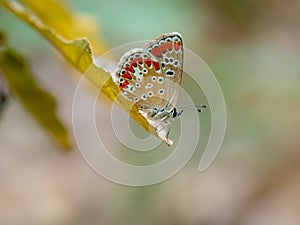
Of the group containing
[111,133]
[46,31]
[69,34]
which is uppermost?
[111,133]

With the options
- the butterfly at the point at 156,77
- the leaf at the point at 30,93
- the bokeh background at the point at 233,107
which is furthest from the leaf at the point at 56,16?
the bokeh background at the point at 233,107

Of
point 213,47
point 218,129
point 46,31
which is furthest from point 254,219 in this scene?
point 46,31

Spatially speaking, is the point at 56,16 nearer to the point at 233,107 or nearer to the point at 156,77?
the point at 156,77

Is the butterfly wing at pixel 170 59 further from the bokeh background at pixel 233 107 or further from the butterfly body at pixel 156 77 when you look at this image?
the bokeh background at pixel 233 107

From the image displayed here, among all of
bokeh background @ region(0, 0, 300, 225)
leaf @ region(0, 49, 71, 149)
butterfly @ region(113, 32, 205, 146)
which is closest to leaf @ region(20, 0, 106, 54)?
leaf @ region(0, 49, 71, 149)

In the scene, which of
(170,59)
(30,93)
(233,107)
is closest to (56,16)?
(30,93)

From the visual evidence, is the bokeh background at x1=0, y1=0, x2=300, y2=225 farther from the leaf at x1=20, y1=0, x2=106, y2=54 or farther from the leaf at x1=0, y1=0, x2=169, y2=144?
the leaf at x1=0, y1=0, x2=169, y2=144

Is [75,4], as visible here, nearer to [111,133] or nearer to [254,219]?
[254,219]
